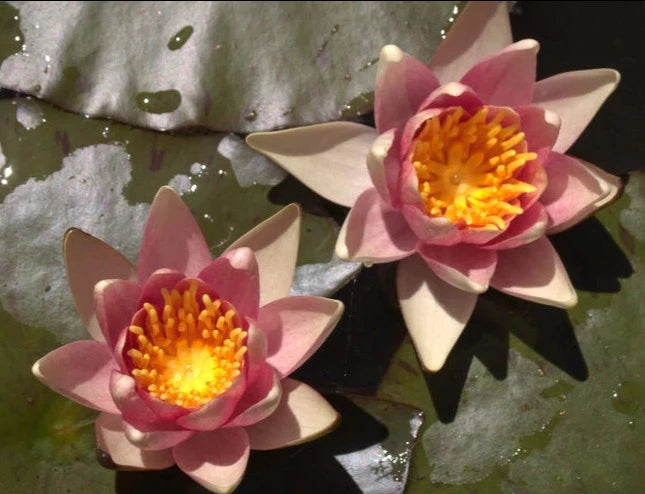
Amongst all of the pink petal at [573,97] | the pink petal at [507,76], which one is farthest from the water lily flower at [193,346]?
the pink petal at [573,97]

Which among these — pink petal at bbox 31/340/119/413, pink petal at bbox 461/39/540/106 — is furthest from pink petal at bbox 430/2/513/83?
pink petal at bbox 31/340/119/413

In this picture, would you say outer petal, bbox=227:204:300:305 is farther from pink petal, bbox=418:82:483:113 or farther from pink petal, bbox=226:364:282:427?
pink petal, bbox=418:82:483:113

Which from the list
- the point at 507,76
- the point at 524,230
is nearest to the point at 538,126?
the point at 507,76

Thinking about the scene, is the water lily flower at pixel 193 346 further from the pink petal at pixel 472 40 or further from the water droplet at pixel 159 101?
the pink petal at pixel 472 40

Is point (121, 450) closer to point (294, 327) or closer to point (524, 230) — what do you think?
point (294, 327)

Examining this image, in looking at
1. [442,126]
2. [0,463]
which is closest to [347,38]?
[442,126]

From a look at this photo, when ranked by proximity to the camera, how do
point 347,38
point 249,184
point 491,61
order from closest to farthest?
point 491,61 < point 249,184 < point 347,38

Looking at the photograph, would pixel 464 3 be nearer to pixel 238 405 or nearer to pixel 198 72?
pixel 198 72
